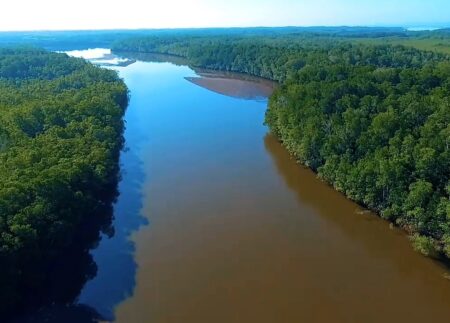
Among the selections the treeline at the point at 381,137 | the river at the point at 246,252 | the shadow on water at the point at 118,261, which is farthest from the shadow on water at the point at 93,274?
the treeline at the point at 381,137

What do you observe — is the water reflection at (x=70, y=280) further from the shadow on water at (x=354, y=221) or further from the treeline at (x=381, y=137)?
the treeline at (x=381, y=137)

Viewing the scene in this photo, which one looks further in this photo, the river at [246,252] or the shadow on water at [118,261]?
the shadow on water at [118,261]

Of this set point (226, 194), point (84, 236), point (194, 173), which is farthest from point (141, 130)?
point (84, 236)

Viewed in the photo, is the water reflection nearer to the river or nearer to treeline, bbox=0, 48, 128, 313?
treeline, bbox=0, 48, 128, 313

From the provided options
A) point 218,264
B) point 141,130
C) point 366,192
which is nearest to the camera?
point 218,264

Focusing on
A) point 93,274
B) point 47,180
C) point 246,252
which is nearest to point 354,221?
point 246,252

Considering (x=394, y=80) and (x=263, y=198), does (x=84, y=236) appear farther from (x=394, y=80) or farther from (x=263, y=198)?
(x=394, y=80)

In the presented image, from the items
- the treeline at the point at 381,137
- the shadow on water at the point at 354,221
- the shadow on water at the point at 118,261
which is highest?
the treeline at the point at 381,137
